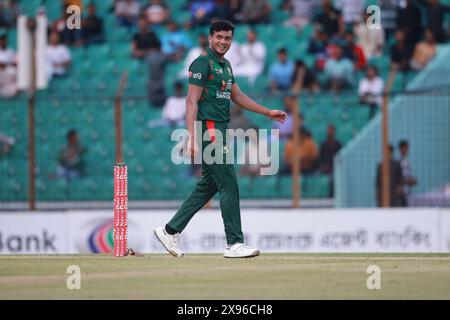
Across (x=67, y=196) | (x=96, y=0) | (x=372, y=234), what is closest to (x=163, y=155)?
(x=67, y=196)

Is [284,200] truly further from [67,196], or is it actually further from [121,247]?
[121,247]

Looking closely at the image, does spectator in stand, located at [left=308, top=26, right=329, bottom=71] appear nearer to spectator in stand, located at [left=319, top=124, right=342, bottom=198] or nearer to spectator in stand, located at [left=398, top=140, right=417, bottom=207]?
spectator in stand, located at [left=319, top=124, right=342, bottom=198]

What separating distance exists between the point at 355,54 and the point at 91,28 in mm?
5764

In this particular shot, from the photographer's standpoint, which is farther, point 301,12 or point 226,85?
point 301,12

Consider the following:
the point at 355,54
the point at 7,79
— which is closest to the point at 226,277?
the point at 355,54

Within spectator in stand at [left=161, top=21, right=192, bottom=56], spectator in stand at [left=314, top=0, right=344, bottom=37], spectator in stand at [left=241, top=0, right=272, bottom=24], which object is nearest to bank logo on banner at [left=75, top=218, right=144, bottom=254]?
spectator in stand at [left=161, top=21, right=192, bottom=56]

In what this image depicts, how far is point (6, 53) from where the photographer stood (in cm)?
2469

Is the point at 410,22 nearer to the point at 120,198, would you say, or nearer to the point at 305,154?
the point at 305,154

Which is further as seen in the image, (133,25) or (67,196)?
(133,25)

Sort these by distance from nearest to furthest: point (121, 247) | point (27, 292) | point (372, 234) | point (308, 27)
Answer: point (27, 292) → point (121, 247) → point (372, 234) → point (308, 27)

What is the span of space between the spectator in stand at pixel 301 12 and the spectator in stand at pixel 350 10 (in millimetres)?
589

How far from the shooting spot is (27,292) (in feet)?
33.4

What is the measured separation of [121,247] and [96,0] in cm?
1368

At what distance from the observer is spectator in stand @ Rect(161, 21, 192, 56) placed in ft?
80.2
